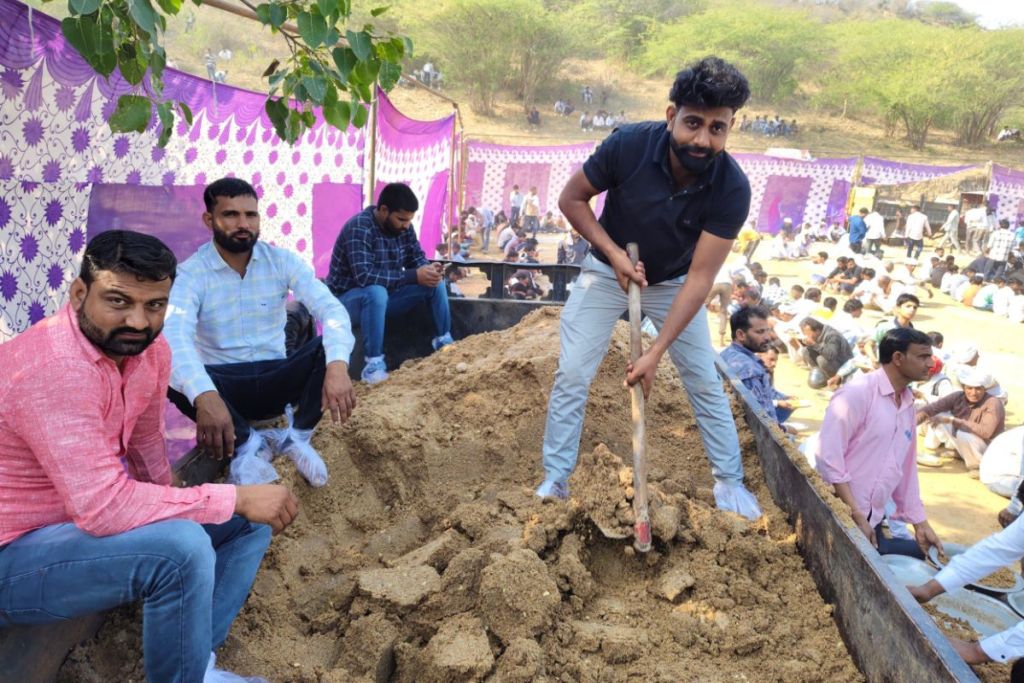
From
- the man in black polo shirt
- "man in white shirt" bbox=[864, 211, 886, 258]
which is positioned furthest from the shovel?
"man in white shirt" bbox=[864, 211, 886, 258]

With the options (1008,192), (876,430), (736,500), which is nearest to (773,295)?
(876,430)

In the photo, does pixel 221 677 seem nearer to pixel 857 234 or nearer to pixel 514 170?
pixel 514 170

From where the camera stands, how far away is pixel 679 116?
260cm

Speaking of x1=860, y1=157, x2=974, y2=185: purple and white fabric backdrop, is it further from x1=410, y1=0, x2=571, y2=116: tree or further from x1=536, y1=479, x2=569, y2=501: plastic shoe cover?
x1=536, y1=479, x2=569, y2=501: plastic shoe cover

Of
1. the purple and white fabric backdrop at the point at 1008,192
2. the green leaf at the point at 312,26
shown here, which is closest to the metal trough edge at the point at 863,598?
the green leaf at the point at 312,26

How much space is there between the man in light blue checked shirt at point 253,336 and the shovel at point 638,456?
3.54 feet

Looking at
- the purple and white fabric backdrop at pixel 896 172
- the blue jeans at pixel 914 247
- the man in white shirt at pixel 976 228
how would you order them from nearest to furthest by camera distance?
1. the blue jeans at pixel 914 247
2. the man in white shirt at pixel 976 228
3. the purple and white fabric backdrop at pixel 896 172

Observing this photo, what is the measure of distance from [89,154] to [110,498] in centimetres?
223

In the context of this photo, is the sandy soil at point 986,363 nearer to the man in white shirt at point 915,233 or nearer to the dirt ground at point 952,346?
the dirt ground at point 952,346

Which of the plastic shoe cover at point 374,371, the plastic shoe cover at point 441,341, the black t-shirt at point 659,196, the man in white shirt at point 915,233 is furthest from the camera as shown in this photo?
the man in white shirt at point 915,233

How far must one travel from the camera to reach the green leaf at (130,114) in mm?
2293

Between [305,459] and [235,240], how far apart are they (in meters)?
0.94

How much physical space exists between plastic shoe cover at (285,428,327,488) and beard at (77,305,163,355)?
1269 mm

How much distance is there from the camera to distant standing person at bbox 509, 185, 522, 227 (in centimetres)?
1928
